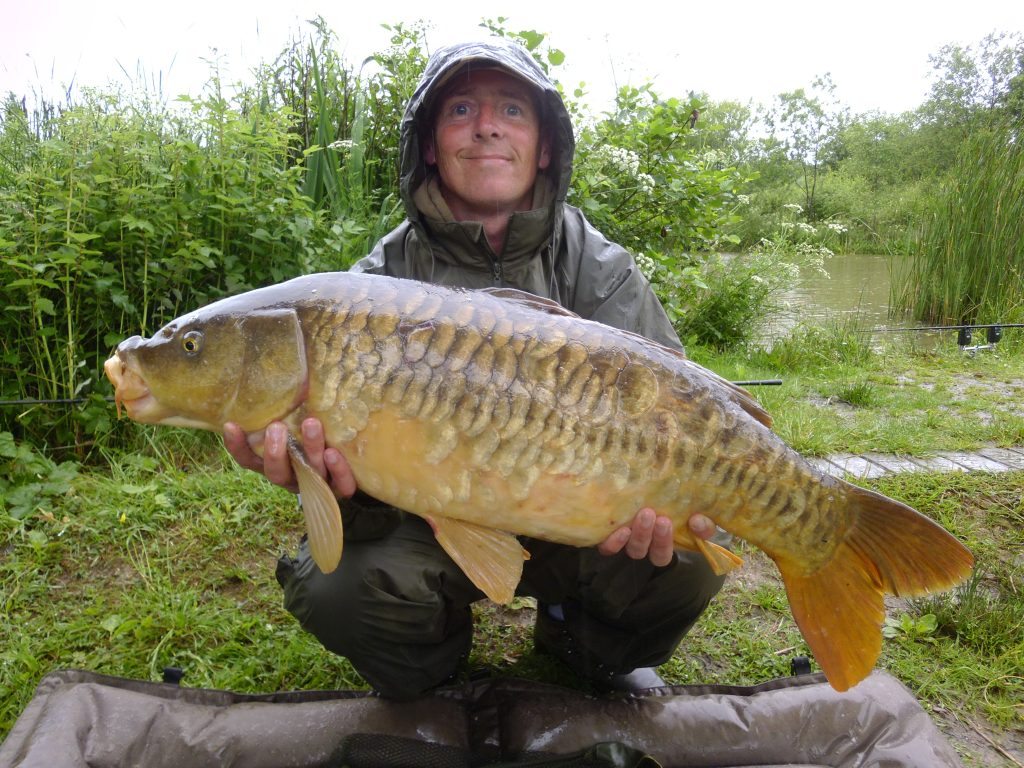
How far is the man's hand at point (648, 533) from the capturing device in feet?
3.66

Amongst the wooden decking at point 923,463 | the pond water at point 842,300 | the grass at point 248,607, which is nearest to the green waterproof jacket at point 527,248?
the grass at point 248,607

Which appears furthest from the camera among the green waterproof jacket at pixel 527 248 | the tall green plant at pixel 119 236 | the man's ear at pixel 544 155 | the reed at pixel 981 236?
the reed at pixel 981 236

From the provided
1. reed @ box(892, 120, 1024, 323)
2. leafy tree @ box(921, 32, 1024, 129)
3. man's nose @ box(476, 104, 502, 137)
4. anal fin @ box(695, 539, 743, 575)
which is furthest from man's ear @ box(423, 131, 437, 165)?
leafy tree @ box(921, 32, 1024, 129)

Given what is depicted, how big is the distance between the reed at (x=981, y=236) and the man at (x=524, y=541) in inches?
184

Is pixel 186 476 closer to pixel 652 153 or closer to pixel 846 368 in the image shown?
pixel 652 153

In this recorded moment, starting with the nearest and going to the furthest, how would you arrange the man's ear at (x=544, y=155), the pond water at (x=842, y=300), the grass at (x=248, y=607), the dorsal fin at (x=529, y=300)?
the dorsal fin at (x=529, y=300) → the grass at (x=248, y=607) → the man's ear at (x=544, y=155) → the pond water at (x=842, y=300)

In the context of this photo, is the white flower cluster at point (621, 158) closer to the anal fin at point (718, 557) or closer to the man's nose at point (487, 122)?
the man's nose at point (487, 122)

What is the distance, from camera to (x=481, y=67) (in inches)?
64.6

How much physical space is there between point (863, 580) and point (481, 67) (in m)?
1.27

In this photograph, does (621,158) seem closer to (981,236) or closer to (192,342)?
(192,342)

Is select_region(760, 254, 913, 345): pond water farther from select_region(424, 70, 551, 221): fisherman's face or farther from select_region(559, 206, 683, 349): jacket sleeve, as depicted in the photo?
select_region(424, 70, 551, 221): fisherman's face

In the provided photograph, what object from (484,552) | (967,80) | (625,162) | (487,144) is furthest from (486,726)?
(967,80)

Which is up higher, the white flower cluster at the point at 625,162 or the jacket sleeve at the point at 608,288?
the white flower cluster at the point at 625,162

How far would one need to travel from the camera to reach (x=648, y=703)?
4.36 feet
